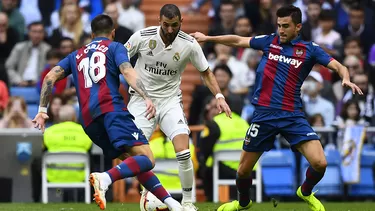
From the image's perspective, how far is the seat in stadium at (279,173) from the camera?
57.0 ft

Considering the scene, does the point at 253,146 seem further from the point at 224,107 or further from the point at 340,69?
the point at 340,69

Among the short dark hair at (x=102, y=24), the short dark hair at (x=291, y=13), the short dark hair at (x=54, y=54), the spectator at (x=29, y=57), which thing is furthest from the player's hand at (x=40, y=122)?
the spectator at (x=29, y=57)

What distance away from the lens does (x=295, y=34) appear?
41.1ft

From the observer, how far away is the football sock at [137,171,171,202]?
11266mm

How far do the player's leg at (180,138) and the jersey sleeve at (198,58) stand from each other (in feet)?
1.74

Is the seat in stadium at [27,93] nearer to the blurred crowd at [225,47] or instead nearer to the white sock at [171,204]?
the blurred crowd at [225,47]

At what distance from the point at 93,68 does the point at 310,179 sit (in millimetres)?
2996

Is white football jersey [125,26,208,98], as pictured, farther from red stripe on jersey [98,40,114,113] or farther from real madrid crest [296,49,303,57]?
red stripe on jersey [98,40,114,113]

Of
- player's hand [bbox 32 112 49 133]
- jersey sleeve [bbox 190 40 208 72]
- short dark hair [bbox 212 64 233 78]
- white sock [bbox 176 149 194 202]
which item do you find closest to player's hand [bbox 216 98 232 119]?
jersey sleeve [bbox 190 40 208 72]

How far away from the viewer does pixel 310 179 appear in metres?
12.4

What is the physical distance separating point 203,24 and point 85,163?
586 cm

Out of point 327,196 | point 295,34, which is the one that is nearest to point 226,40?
point 295,34

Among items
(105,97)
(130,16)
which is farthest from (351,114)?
(105,97)

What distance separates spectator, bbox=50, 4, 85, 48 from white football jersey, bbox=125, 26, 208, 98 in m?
7.85
